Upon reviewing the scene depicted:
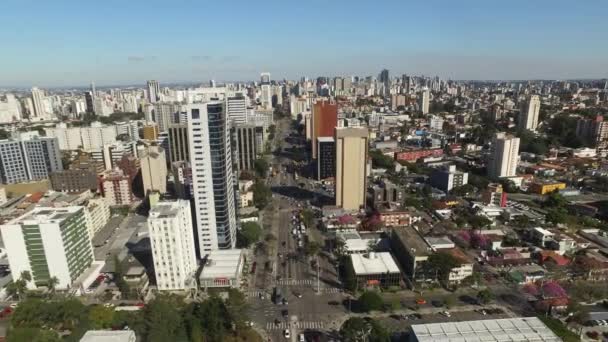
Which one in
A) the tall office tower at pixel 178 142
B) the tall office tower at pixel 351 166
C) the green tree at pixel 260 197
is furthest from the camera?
the tall office tower at pixel 178 142

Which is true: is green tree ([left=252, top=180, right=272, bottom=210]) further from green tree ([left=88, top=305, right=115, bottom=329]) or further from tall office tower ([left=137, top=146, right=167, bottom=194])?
green tree ([left=88, top=305, right=115, bottom=329])

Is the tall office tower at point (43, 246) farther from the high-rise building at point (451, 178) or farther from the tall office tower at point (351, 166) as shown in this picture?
the high-rise building at point (451, 178)

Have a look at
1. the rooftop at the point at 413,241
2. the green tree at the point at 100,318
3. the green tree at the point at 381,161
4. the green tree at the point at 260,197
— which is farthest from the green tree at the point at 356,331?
the green tree at the point at 381,161

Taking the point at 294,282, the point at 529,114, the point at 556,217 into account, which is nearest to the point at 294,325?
the point at 294,282

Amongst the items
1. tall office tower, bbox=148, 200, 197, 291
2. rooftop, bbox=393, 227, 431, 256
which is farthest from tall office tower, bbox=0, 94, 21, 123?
rooftop, bbox=393, 227, 431, 256

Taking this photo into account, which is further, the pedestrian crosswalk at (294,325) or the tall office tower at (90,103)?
the tall office tower at (90,103)
